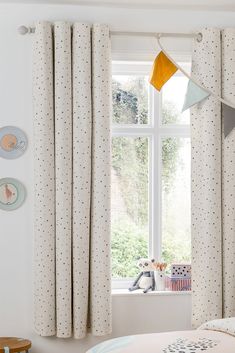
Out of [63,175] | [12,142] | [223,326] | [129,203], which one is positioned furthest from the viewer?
[129,203]

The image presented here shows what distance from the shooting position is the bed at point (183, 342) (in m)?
2.63

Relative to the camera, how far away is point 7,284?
3684mm

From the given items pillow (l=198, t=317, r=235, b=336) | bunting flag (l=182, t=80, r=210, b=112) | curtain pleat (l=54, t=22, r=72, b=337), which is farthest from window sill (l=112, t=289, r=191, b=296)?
bunting flag (l=182, t=80, r=210, b=112)

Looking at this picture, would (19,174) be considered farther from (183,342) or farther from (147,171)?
(183,342)

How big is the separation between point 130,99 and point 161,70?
426 millimetres

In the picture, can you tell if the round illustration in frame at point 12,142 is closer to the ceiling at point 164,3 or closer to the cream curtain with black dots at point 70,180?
the cream curtain with black dots at point 70,180

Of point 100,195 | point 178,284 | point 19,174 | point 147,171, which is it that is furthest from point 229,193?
point 19,174

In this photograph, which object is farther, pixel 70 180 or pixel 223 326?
pixel 70 180

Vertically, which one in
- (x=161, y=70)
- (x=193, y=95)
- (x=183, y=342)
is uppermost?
(x=161, y=70)

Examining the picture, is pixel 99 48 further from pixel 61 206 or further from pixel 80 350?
pixel 80 350

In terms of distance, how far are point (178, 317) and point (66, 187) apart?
1.13 meters

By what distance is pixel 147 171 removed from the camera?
4.01 m

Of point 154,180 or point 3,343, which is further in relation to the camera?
point 154,180

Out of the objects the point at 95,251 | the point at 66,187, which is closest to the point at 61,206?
the point at 66,187
